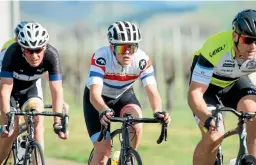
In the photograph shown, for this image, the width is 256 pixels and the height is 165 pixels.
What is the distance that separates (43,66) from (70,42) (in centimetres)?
1529

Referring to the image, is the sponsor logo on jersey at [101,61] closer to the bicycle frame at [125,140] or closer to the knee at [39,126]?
the bicycle frame at [125,140]

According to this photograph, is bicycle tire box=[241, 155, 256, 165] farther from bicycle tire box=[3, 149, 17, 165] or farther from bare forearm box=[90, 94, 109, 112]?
bicycle tire box=[3, 149, 17, 165]

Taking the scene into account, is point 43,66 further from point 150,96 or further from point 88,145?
point 88,145

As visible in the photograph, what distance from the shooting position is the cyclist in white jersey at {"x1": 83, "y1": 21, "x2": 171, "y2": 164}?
26.6 feet

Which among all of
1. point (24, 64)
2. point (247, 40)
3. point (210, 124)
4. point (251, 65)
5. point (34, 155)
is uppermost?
point (247, 40)

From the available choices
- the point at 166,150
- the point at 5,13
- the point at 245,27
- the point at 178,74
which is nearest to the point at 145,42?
the point at 178,74

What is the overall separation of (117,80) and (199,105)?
3.80ft

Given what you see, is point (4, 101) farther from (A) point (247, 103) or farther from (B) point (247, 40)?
(B) point (247, 40)

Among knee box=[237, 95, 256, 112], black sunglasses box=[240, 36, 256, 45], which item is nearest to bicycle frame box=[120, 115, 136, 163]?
knee box=[237, 95, 256, 112]

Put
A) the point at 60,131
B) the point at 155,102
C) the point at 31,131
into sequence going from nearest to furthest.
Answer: the point at 155,102 → the point at 60,131 → the point at 31,131

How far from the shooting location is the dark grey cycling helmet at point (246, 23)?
7438 millimetres

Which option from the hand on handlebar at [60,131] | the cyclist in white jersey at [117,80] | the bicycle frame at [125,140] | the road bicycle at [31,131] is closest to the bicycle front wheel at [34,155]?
the road bicycle at [31,131]

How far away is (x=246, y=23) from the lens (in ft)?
24.6

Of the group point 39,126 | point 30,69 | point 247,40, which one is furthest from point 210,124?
point 30,69
